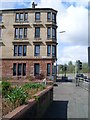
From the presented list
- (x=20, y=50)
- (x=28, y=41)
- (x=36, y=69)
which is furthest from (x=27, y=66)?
(x=28, y=41)

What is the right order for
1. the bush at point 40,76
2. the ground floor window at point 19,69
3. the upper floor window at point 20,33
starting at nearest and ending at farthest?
the bush at point 40,76 < the upper floor window at point 20,33 < the ground floor window at point 19,69

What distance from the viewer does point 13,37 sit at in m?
46.0

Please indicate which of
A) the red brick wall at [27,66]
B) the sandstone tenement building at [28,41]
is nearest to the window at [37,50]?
the sandstone tenement building at [28,41]

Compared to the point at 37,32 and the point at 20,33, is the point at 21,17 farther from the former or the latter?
the point at 37,32

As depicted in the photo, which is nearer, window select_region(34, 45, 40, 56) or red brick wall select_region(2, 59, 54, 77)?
red brick wall select_region(2, 59, 54, 77)

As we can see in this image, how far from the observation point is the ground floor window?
1816 inches

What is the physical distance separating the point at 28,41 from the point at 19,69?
5.03 meters

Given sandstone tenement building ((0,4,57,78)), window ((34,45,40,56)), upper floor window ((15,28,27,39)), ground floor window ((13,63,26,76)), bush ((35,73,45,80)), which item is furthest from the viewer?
ground floor window ((13,63,26,76))

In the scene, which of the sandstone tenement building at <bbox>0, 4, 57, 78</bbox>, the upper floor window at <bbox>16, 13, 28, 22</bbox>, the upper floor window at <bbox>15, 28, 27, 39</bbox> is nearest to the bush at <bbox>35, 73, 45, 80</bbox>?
the sandstone tenement building at <bbox>0, 4, 57, 78</bbox>

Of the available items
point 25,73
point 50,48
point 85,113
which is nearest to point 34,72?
point 25,73

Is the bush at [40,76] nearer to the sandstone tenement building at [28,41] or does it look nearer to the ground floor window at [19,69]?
the sandstone tenement building at [28,41]

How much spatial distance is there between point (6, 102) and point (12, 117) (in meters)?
1.89

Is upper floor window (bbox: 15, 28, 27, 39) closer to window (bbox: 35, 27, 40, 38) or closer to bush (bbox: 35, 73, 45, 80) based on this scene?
window (bbox: 35, 27, 40, 38)

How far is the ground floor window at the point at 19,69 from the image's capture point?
46125 mm
